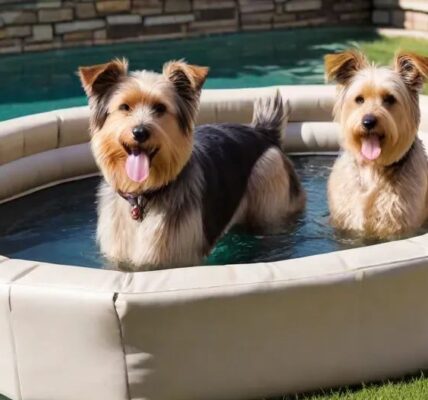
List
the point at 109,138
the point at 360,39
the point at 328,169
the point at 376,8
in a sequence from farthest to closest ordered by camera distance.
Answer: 1. the point at 376,8
2. the point at 360,39
3. the point at 328,169
4. the point at 109,138

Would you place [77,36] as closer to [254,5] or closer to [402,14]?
[254,5]

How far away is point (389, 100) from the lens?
5.73 m

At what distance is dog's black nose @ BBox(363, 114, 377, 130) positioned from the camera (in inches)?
223

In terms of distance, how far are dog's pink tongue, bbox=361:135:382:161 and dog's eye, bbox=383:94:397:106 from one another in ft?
0.73

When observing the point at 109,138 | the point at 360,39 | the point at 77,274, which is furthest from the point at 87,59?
the point at 77,274

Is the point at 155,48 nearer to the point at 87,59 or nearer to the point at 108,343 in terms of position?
the point at 87,59

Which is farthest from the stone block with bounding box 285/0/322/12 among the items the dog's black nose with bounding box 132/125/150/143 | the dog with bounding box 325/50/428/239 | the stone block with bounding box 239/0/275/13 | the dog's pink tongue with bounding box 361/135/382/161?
the dog's black nose with bounding box 132/125/150/143

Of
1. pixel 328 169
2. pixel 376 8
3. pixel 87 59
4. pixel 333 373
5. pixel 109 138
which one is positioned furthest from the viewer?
pixel 376 8

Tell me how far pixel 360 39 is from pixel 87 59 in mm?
4666

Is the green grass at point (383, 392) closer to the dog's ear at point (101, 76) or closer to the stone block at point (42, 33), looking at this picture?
the dog's ear at point (101, 76)

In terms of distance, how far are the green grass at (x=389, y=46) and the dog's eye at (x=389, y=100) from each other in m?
7.85

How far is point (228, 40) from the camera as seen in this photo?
1567cm

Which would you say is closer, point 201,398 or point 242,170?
point 201,398

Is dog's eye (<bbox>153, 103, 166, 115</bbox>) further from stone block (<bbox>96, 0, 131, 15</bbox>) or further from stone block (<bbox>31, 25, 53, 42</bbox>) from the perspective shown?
stone block (<bbox>96, 0, 131, 15</bbox>)
